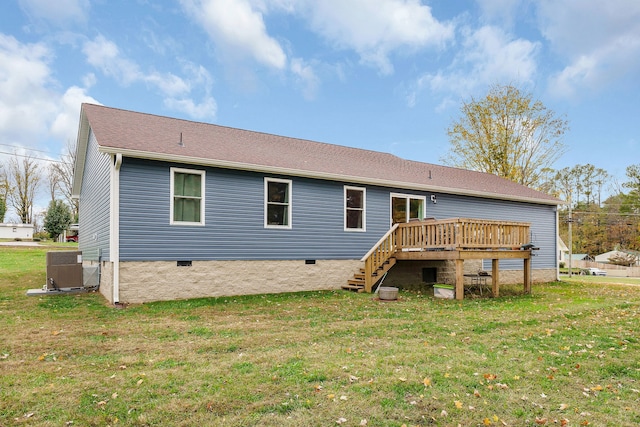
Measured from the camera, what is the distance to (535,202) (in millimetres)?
16906

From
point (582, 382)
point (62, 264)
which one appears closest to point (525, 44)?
point (582, 382)

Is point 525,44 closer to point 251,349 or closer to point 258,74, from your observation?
point 258,74

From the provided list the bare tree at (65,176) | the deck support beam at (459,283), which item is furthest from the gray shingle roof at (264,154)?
the bare tree at (65,176)

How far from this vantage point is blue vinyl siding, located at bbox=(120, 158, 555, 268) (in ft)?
31.0

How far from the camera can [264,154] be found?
1202cm

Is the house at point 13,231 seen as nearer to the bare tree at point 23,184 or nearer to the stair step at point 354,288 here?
the bare tree at point 23,184

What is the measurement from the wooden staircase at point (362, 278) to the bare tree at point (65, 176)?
106 ft

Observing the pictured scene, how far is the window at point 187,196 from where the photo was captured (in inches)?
390

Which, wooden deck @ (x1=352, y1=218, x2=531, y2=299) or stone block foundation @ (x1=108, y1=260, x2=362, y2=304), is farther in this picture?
wooden deck @ (x1=352, y1=218, x2=531, y2=299)

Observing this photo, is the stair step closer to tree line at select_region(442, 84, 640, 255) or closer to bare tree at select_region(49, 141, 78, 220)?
tree line at select_region(442, 84, 640, 255)

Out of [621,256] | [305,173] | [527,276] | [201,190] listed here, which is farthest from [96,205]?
[621,256]

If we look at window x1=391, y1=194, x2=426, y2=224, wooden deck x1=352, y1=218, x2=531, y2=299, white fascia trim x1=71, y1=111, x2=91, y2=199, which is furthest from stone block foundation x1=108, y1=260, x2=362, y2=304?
white fascia trim x1=71, y1=111, x2=91, y2=199

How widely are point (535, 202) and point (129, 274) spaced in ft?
50.5

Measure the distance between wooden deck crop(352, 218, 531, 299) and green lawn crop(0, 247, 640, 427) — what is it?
8.30ft
